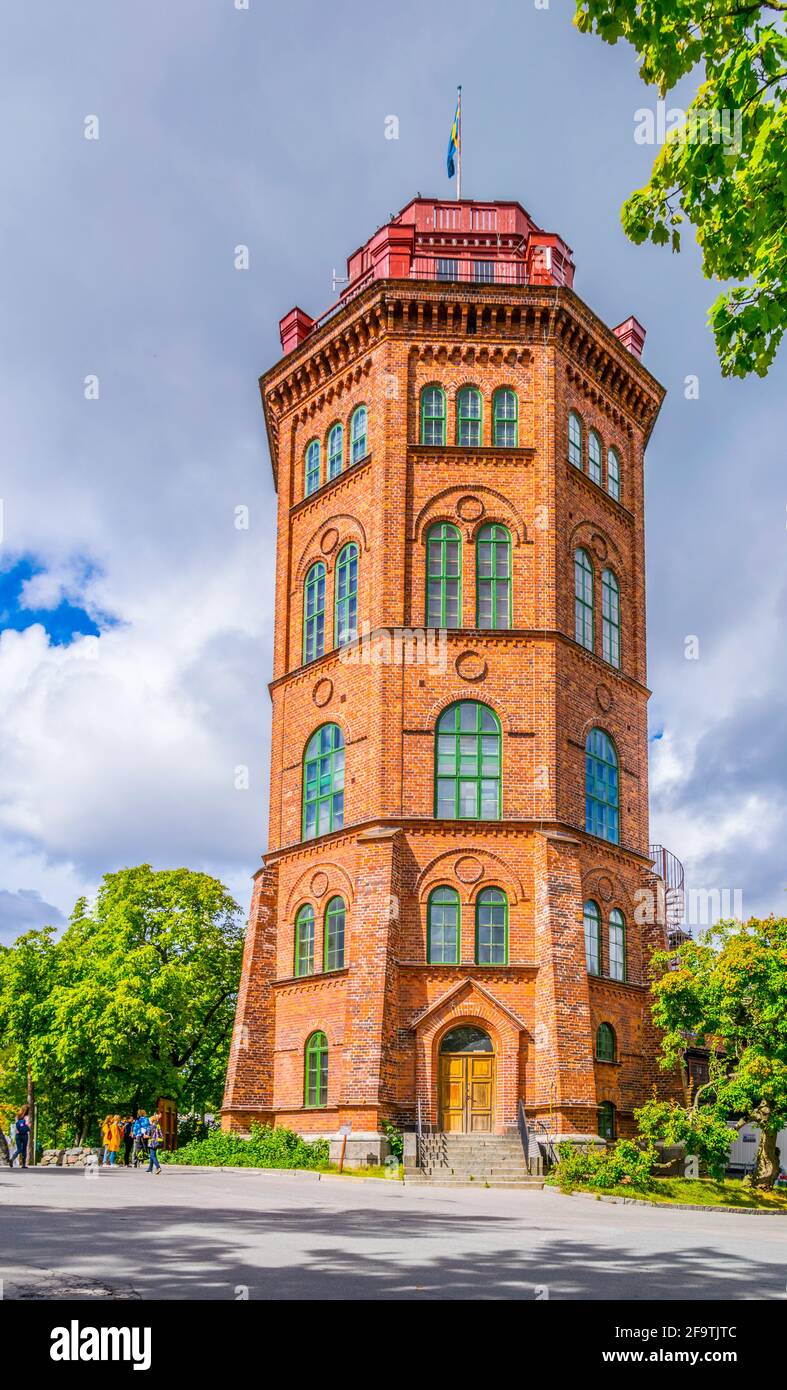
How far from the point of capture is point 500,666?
1237 inches

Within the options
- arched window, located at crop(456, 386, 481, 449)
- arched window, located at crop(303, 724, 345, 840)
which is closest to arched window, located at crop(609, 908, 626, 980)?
arched window, located at crop(303, 724, 345, 840)

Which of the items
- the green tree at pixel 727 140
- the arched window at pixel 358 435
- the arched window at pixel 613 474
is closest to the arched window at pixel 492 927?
the arched window at pixel 358 435

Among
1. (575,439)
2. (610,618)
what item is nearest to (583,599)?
(610,618)

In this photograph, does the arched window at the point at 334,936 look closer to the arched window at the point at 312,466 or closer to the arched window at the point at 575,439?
the arched window at the point at 312,466

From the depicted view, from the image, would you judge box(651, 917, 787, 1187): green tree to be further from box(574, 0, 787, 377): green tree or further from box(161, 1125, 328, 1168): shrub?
box(574, 0, 787, 377): green tree

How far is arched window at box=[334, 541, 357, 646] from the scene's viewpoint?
108 ft

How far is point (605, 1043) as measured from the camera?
102 feet

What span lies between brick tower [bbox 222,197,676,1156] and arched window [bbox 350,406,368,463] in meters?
0.08

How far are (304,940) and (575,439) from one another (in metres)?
15.0

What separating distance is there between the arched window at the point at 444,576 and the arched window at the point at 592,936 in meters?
7.73
